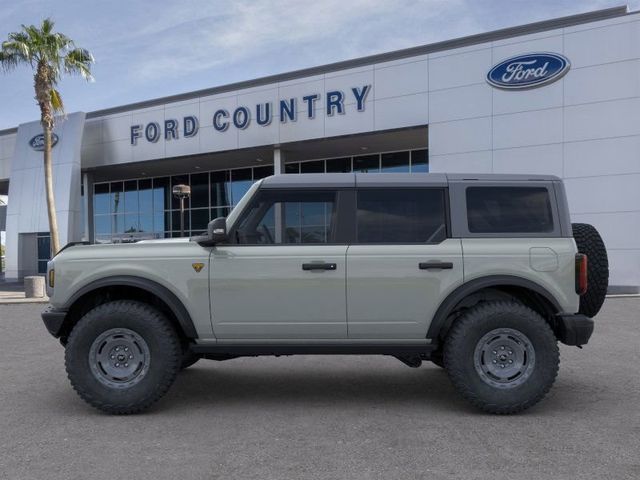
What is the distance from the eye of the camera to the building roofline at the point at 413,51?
54.3 ft

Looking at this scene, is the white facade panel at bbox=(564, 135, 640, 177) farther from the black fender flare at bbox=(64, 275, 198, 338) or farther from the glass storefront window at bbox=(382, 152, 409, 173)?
the black fender flare at bbox=(64, 275, 198, 338)

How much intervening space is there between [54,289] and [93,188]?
93.1 ft

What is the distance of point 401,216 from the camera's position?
186 inches

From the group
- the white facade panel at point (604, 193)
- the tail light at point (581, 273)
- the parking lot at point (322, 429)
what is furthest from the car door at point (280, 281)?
the white facade panel at point (604, 193)

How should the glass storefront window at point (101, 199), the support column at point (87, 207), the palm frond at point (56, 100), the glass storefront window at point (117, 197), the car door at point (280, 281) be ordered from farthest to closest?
the glass storefront window at point (101, 199) → the glass storefront window at point (117, 197) → the support column at point (87, 207) → the palm frond at point (56, 100) → the car door at point (280, 281)

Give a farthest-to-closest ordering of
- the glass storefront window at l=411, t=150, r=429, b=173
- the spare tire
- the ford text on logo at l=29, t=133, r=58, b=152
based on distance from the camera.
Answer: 1. the ford text on logo at l=29, t=133, r=58, b=152
2. the glass storefront window at l=411, t=150, r=429, b=173
3. the spare tire

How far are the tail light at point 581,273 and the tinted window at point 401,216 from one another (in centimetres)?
113

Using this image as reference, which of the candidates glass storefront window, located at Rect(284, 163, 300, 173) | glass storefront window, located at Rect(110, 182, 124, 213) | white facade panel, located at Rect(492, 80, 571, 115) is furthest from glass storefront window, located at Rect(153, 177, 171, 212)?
white facade panel, located at Rect(492, 80, 571, 115)

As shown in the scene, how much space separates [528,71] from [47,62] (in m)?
17.1

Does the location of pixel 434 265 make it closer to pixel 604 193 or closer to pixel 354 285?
pixel 354 285

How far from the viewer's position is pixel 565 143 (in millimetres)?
16750

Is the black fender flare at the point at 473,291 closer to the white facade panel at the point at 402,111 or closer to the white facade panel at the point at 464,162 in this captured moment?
the white facade panel at the point at 464,162

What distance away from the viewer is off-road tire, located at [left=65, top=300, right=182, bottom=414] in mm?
4555

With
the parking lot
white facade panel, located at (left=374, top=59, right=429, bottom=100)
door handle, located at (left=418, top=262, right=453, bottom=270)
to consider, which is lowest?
the parking lot
